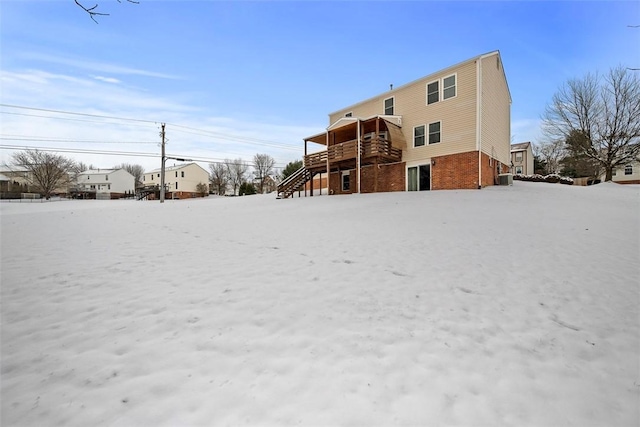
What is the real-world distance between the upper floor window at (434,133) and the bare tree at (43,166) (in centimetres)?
5097

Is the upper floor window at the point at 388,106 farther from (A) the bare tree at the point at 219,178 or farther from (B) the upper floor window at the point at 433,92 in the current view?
(A) the bare tree at the point at 219,178

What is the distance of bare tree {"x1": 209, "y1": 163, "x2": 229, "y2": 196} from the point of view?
65.2m

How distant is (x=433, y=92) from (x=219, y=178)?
57933 millimetres

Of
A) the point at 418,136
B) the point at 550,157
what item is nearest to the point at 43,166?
the point at 418,136

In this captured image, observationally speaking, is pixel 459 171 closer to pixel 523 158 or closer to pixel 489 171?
pixel 489 171

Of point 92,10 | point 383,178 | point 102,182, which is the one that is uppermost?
point 102,182

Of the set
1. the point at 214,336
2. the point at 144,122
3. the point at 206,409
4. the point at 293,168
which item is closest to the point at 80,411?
the point at 206,409

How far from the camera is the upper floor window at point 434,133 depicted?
659 inches

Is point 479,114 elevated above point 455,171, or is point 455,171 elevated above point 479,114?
point 479,114

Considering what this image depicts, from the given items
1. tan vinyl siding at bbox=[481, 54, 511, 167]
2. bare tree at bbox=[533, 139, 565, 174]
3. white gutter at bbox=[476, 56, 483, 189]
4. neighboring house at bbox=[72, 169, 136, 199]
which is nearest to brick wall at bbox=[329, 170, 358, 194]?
white gutter at bbox=[476, 56, 483, 189]

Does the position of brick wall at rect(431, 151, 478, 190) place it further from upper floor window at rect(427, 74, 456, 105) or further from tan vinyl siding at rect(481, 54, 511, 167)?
upper floor window at rect(427, 74, 456, 105)

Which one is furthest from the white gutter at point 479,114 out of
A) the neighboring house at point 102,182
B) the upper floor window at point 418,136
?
the neighboring house at point 102,182

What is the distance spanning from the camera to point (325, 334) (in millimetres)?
2863

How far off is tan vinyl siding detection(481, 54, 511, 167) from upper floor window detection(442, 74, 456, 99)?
150 centimetres
